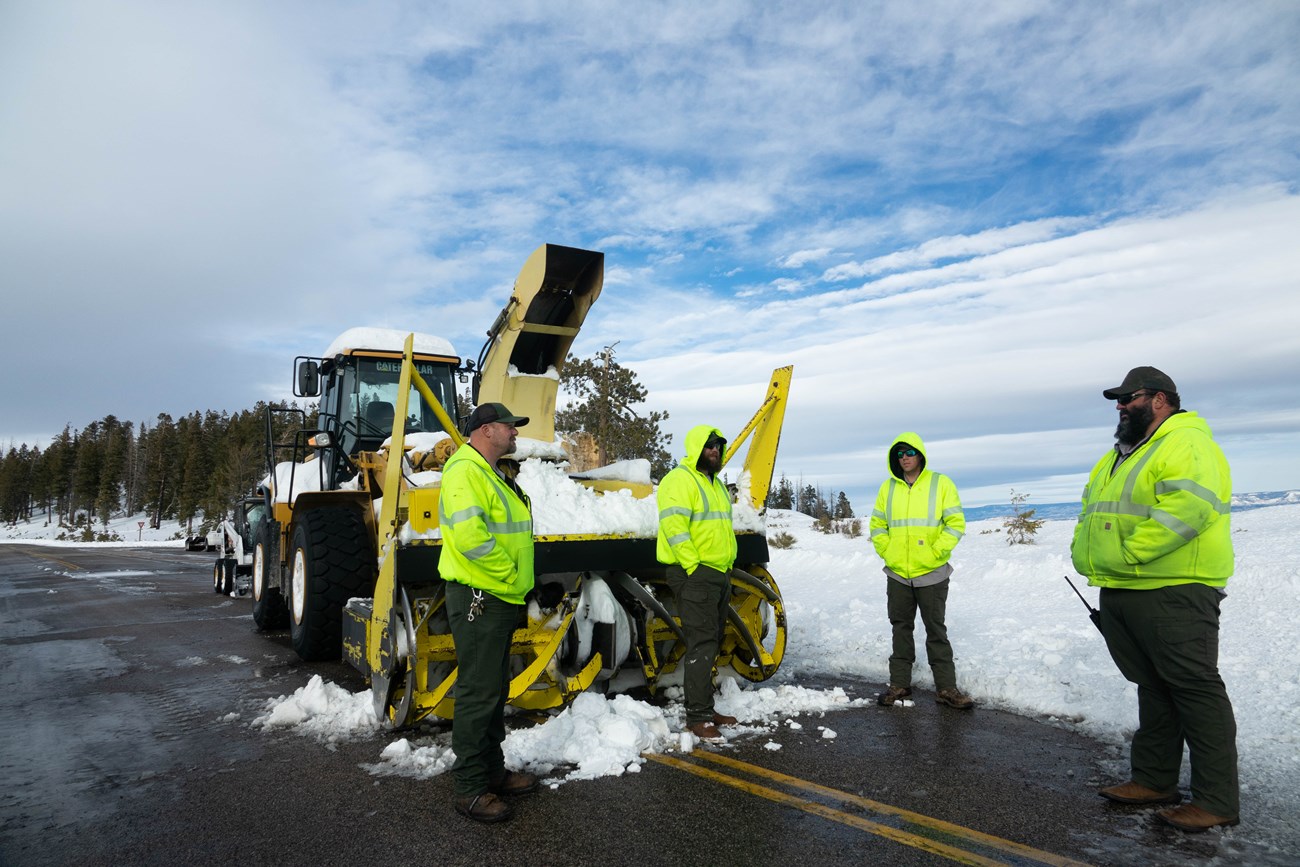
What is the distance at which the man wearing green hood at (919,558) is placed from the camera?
5418mm

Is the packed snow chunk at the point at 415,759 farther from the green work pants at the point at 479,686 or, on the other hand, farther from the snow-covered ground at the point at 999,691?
the green work pants at the point at 479,686

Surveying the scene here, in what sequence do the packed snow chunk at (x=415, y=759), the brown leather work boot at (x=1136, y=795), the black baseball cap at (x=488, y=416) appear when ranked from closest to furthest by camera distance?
the brown leather work boot at (x=1136, y=795) → the black baseball cap at (x=488, y=416) → the packed snow chunk at (x=415, y=759)

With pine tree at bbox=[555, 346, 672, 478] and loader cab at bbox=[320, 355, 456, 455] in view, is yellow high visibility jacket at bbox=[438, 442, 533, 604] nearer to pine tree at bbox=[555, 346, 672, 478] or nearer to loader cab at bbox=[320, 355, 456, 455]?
loader cab at bbox=[320, 355, 456, 455]

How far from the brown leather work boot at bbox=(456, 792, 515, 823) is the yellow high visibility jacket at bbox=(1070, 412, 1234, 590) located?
310cm

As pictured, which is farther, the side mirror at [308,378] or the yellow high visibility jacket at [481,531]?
the side mirror at [308,378]

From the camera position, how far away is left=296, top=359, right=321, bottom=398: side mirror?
769cm

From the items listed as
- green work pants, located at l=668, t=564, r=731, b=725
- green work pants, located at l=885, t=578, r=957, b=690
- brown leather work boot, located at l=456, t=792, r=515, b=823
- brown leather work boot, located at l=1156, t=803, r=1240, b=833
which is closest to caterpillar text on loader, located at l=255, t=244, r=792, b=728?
green work pants, located at l=668, t=564, r=731, b=725

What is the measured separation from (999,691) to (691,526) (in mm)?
2641

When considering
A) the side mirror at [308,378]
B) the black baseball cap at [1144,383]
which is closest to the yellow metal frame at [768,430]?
the black baseball cap at [1144,383]

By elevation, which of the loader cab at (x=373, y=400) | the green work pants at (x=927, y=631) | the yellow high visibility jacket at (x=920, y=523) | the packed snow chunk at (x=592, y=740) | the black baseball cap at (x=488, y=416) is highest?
the loader cab at (x=373, y=400)

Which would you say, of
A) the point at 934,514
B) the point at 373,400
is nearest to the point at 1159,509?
the point at 934,514

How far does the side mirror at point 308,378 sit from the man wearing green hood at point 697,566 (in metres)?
4.43

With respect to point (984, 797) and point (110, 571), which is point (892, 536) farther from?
point (110, 571)

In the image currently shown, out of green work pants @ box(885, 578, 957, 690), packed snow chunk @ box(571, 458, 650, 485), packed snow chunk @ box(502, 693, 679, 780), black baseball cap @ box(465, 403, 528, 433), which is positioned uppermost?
black baseball cap @ box(465, 403, 528, 433)
